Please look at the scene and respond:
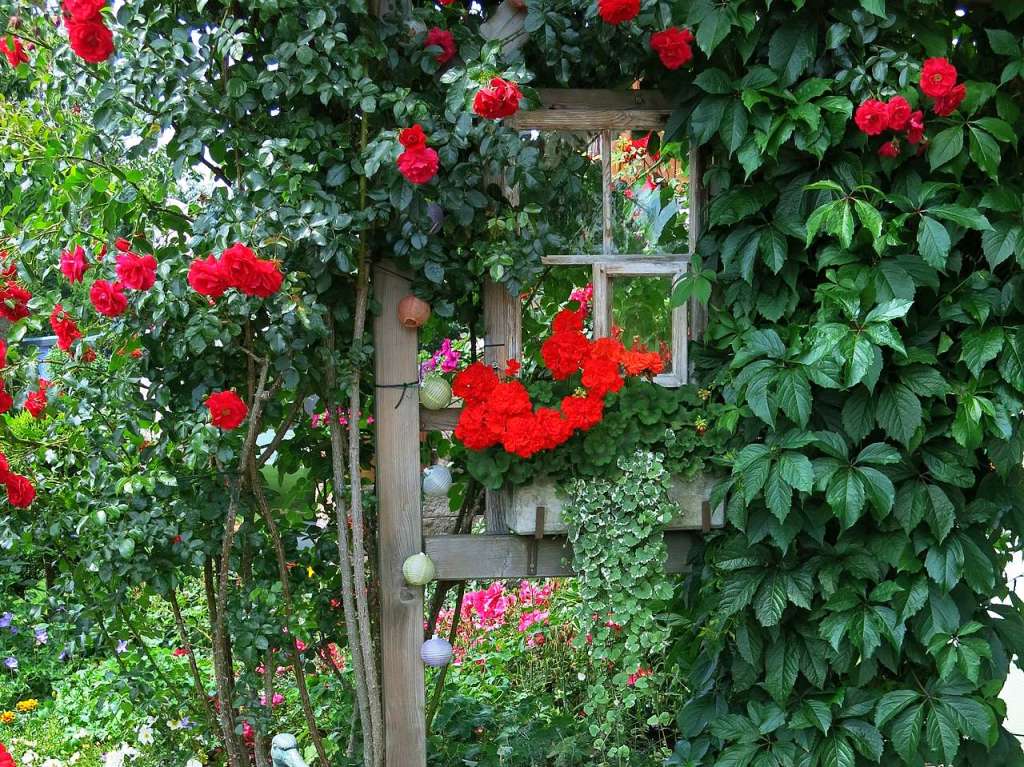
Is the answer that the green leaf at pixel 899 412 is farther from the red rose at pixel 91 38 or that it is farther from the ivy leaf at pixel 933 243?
the red rose at pixel 91 38

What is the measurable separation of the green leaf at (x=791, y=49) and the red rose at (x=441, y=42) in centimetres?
65

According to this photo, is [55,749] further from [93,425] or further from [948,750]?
[948,750]

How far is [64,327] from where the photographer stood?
2.01 meters

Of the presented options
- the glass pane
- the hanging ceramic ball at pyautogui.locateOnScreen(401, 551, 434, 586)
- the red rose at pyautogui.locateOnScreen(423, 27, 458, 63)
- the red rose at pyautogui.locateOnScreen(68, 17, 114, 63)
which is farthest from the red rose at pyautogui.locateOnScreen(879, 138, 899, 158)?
the red rose at pyautogui.locateOnScreen(68, 17, 114, 63)

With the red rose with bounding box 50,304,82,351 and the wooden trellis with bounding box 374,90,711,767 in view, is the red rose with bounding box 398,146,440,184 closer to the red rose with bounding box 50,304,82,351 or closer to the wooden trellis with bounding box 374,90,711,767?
the wooden trellis with bounding box 374,90,711,767

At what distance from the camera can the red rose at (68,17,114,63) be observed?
1.76 m

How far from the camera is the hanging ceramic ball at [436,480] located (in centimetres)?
228

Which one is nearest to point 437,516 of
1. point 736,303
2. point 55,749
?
point 55,749

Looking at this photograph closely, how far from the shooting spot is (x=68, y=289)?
260 centimetres

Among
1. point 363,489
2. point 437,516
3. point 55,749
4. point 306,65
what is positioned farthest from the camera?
point 437,516

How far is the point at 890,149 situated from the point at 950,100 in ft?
0.47

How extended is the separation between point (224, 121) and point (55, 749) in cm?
177

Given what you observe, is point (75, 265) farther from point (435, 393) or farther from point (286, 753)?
point (286, 753)

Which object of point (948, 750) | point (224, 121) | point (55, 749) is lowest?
point (55, 749)
